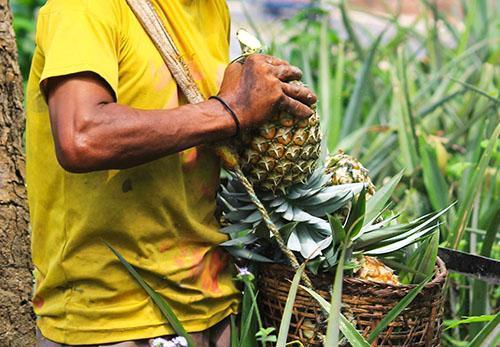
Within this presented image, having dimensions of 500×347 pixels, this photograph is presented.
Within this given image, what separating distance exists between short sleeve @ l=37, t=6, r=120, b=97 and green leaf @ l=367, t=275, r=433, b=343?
855mm

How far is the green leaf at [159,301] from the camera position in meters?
2.30

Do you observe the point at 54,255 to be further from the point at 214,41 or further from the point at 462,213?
the point at 462,213

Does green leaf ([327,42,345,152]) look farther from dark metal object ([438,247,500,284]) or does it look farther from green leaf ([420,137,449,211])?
dark metal object ([438,247,500,284])

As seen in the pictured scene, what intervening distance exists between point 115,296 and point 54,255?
7.2 inches

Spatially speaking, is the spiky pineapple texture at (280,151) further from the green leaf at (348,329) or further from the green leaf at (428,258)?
the green leaf at (428,258)

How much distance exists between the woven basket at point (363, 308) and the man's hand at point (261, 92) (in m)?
0.43

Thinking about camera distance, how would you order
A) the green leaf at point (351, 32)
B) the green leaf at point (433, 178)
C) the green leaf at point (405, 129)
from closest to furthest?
the green leaf at point (433, 178) < the green leaf at point (405, 129) < the green leaf at point (351, 32)

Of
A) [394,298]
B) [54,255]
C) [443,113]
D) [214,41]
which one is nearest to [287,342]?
[394,298]

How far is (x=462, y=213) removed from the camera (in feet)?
11.3

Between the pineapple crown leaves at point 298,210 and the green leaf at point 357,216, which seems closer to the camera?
the green leaf at point 357,216

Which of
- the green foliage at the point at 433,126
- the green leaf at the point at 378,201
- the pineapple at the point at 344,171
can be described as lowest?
the green foliage at the point at 433,126

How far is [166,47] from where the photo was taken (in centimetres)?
228

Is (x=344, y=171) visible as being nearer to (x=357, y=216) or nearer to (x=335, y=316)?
(x=357, y=216)

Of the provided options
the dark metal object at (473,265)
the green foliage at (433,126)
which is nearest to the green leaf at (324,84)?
the green foliage at (433,126)
